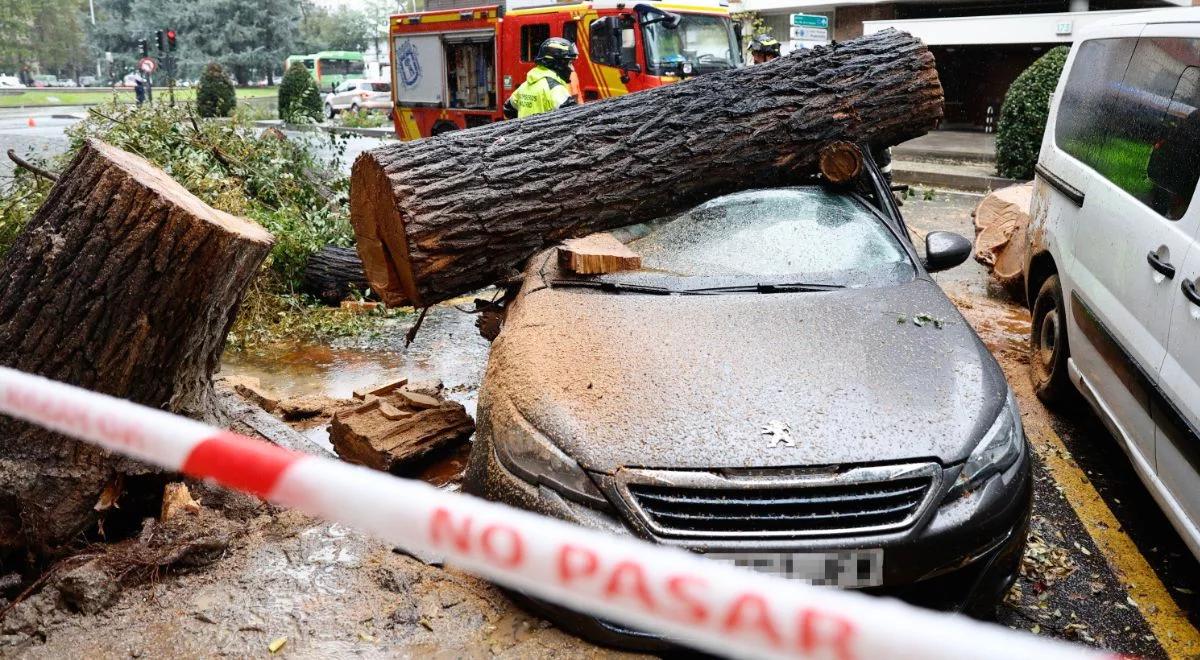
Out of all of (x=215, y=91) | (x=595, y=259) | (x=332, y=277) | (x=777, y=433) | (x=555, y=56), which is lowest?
(x=332, y=277)

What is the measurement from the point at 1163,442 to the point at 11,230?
622cm

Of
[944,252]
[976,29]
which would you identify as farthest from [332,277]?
[976,29]

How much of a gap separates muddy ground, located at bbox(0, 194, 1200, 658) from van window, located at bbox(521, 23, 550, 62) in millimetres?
10601

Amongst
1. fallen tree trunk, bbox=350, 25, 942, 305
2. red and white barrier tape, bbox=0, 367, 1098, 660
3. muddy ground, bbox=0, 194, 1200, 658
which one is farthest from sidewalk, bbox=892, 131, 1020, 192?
red and white barrier tape, bbox=0, 367, 1098, 660

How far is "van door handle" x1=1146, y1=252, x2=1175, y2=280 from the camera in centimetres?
341

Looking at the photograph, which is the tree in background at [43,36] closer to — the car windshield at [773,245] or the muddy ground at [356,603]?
the car windshield at [773,245]

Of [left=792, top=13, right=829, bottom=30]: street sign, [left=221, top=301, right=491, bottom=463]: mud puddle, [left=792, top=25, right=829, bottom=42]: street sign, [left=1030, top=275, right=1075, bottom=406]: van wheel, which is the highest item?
[left=792, top=13, right=829, bottom=30]: street sign

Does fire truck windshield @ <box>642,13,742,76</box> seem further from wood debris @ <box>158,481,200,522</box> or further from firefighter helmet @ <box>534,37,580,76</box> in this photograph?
wood debris @ <box>158,481,200,522</box>

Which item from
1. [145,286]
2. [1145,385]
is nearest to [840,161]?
[1145,385]

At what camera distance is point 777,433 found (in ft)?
9.31

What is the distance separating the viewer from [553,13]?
1320cm

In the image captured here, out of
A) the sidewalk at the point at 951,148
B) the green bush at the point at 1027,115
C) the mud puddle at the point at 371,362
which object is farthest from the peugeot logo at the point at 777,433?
the sidewalk at the point at 951,148

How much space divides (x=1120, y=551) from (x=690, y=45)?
10.6 metres

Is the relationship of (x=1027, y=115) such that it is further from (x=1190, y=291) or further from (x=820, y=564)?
(x=820, y=564)
